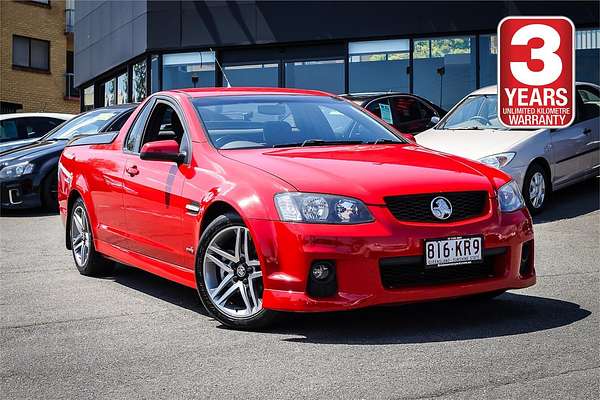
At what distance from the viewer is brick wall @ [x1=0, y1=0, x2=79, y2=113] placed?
43656 mm

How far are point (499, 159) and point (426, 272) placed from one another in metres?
6.00

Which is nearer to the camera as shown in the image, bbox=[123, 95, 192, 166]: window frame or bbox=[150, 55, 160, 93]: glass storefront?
bbox=[123, 95, 192, 166]: window frame

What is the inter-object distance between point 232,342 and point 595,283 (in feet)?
10.2

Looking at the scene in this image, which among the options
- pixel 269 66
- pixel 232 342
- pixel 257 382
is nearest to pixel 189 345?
pixel 232 342

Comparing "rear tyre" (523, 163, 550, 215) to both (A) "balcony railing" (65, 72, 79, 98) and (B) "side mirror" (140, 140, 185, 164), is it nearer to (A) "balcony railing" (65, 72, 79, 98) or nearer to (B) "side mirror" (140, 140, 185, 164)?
(B) "side mirror" (140, 140, 185, 164)

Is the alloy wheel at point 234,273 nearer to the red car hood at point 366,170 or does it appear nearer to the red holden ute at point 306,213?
the red holden ute at point 306,213

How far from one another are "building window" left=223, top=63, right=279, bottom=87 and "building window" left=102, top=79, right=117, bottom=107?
22.1 feet

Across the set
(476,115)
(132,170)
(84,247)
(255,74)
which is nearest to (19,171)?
(476,115)

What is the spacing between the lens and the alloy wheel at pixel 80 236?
8703 mm

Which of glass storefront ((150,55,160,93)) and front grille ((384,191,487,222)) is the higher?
glass storefront ((150,55,160,93))

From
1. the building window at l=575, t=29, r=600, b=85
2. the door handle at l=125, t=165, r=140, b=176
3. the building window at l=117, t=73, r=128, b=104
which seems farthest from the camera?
the building window at l=117, t=73, r=128, b=104

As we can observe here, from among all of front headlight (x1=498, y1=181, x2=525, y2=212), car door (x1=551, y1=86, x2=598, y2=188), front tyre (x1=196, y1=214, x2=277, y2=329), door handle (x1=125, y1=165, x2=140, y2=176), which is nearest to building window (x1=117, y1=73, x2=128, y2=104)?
car door (x1=551, y1=86, x2=598, y2=188)

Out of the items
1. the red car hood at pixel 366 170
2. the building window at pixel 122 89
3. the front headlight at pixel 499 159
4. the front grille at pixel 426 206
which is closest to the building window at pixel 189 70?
the building window at pixel 122 89

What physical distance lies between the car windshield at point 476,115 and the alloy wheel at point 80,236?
577 cm
